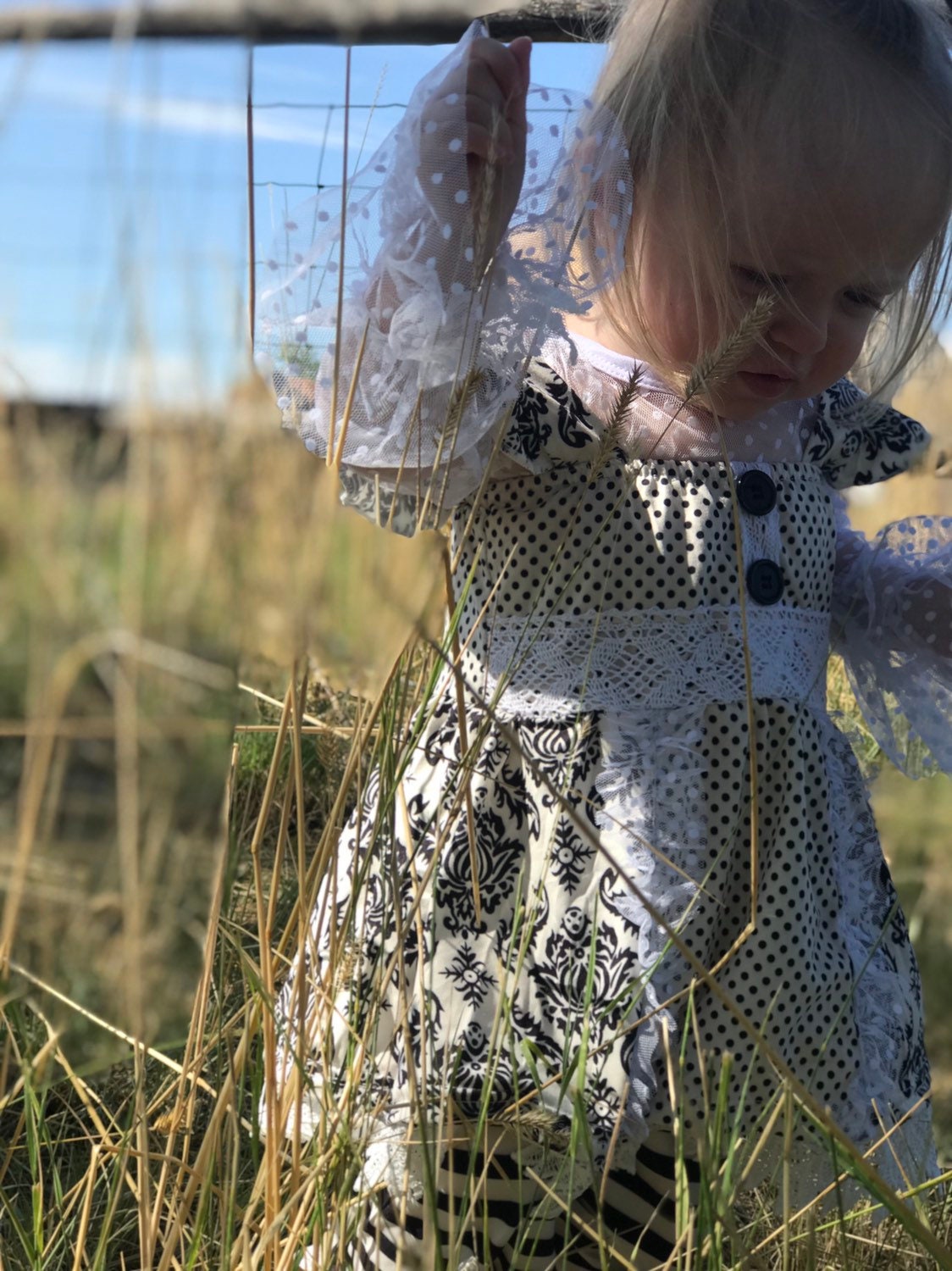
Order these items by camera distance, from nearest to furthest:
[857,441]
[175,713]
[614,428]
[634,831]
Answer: [175,713] < [614,428] < [634,831] < [857,441]

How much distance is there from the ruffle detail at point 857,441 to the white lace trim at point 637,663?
0.70 feet

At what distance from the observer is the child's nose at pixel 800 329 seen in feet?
3.08

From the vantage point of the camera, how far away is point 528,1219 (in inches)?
36.9

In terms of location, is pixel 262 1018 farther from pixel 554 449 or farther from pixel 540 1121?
pixel 554 449

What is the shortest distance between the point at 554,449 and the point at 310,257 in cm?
22

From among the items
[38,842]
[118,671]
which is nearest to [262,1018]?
[38,842]

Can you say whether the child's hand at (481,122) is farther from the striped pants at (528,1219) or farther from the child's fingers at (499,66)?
the striped pants at (528,1219)

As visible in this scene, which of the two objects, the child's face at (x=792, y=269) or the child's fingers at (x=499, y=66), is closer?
the child's fingers at (x=499, y=66)

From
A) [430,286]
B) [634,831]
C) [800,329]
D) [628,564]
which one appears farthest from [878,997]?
[430,286]

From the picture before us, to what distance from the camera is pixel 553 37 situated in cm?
126

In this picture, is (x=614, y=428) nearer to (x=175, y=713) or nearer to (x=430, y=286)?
(x=430, y=286)

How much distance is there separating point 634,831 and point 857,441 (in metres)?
0.45

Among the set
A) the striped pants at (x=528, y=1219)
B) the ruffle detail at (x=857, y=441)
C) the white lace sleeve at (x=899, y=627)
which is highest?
the ruffle detail at (x=857, y=441)

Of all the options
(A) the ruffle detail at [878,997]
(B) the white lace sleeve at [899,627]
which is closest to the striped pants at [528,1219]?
(A) the ruffle detail at [878,997]
